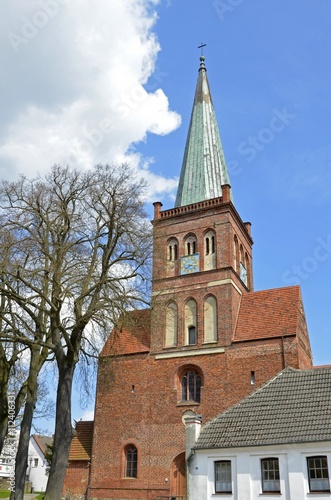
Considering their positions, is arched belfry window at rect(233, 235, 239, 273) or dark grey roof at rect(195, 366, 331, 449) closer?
dark grey roof at rect(195, 366, 331, 449)

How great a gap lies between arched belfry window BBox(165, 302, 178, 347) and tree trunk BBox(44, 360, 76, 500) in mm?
11366

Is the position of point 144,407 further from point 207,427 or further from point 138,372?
point 207,427

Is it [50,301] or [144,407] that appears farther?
[144,407]

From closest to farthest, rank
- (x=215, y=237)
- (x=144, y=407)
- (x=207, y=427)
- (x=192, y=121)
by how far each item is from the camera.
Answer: (x=207, y=427) → (x=144, y=407) → (x=215, y=237) → (x=192, y=121)

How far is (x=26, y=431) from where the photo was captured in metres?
19.2

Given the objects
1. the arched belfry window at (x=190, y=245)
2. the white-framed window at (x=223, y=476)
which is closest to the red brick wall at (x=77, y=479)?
the white-framed window at (x=223, y=476)

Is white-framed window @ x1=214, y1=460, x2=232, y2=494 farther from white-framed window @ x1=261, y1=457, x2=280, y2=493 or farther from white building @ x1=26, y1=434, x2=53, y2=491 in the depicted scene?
white building @ x1=26, y1=434, x2=53, y2=491

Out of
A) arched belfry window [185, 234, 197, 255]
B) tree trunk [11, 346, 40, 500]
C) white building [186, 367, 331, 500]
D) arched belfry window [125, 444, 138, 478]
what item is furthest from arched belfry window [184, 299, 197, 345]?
tree trunk [11, 346, 40, 500]

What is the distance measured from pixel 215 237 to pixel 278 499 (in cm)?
1637

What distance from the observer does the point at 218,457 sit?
18.0 metres

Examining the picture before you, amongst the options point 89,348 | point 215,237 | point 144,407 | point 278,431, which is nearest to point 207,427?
point 278,431

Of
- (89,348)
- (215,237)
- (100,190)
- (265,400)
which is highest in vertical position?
(215,237)

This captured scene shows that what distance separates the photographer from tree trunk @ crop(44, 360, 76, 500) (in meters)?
16.9

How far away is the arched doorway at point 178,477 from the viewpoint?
26.0 m
